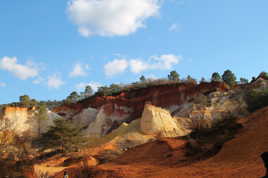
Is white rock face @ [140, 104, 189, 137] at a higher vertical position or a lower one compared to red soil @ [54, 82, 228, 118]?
lower

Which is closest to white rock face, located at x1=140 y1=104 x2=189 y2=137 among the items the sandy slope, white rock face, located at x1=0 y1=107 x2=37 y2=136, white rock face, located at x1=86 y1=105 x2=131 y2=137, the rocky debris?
the rocky debris

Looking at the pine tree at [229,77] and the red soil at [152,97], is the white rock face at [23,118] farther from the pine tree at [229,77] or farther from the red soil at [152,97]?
the pine tree at [229,77]

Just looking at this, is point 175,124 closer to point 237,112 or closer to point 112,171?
point 237,112

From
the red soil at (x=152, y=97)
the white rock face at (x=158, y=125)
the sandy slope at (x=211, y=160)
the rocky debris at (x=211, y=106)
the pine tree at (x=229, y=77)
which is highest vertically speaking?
the pine tree at (x=229, y=77)

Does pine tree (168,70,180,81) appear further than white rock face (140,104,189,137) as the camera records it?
Yes

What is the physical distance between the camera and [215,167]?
39.7ft

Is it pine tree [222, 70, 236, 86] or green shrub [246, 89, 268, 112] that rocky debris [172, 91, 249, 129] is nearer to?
green shrub [246, 89, 268, 112]

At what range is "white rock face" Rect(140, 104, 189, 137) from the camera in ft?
104

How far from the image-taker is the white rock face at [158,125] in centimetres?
3164

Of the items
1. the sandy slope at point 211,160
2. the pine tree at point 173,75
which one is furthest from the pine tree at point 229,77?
the sandy slope at point 211,160

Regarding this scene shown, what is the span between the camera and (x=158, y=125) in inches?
1252

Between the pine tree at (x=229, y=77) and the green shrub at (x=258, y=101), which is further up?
the pine tree at (x=229, y=77)

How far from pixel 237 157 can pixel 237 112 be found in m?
17.6

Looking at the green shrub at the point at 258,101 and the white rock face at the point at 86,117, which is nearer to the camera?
the green shrub at the point at 258,101
